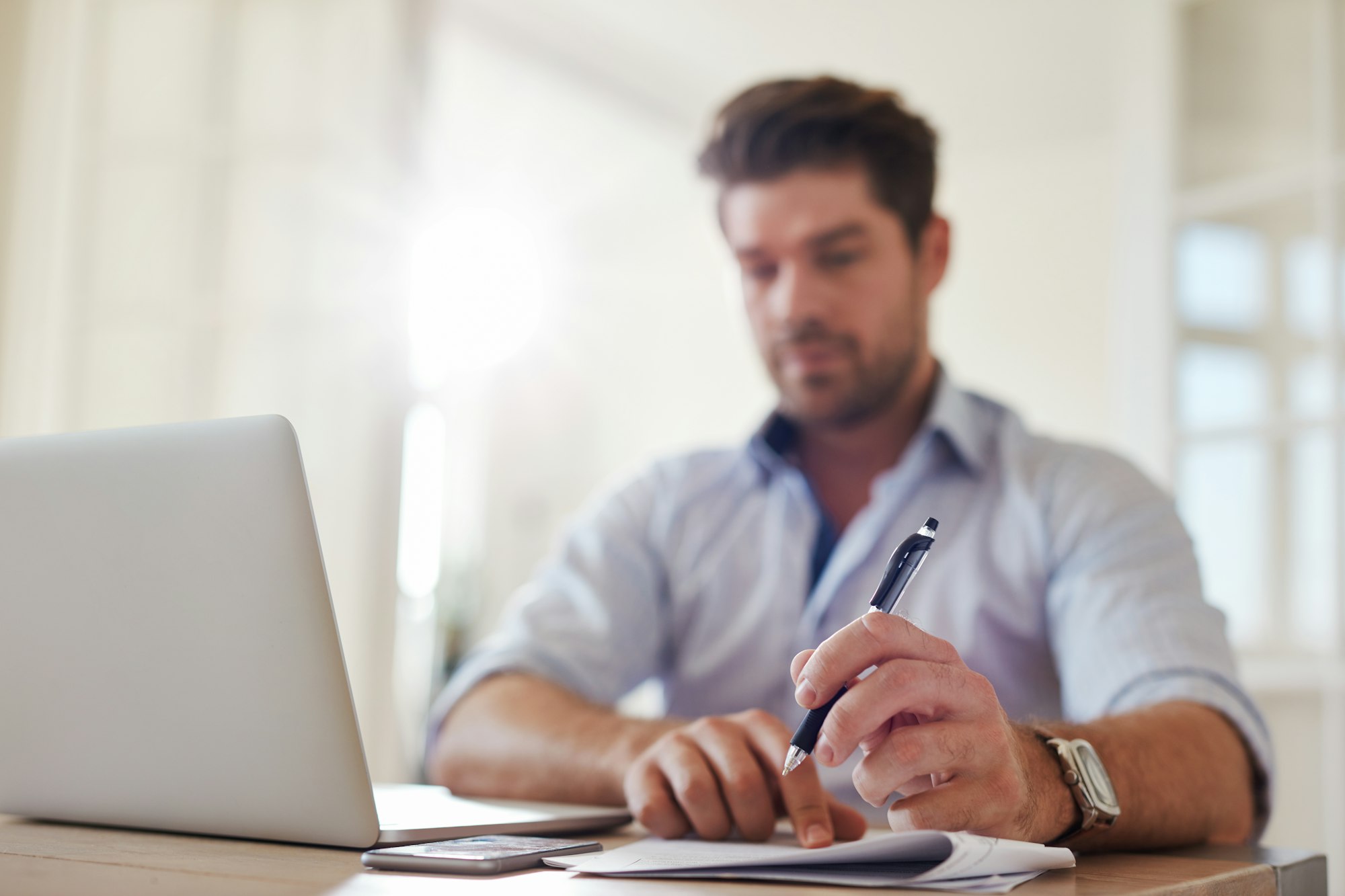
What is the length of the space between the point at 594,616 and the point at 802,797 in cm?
71

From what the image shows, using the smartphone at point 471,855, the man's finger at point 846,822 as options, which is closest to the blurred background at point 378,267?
the man's finger at point 846,822

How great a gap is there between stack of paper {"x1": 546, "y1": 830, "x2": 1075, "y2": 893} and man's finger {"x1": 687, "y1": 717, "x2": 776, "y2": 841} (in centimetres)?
13

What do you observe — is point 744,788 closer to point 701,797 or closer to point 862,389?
point 701,797

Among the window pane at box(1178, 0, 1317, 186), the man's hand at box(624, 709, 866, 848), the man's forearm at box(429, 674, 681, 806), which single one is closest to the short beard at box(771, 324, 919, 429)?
the man's forearm at box(429, 674, 681, 806)

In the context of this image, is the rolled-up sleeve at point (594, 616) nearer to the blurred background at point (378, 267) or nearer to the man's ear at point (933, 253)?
the man's ear at point (933, 253)

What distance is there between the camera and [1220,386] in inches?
85.0

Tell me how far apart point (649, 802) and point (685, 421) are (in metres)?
4.54

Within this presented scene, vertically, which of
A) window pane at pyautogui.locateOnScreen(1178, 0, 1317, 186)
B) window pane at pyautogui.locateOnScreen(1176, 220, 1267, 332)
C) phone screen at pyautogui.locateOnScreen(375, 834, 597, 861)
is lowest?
phone screen at pyautogui.locateOnScreen(375, 834, 597, 861)

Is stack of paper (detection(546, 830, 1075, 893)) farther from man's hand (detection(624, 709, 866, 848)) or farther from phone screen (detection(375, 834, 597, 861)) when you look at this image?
man's hand (detection(624, 709, 866, 848))

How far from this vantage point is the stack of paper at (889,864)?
1.73 feet

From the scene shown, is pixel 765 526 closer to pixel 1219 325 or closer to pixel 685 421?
pixel 1219 325

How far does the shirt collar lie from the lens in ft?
4.62

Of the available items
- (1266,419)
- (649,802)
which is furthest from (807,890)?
(1266,419)

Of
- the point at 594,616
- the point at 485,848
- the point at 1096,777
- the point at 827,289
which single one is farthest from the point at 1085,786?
the point at 827,289
